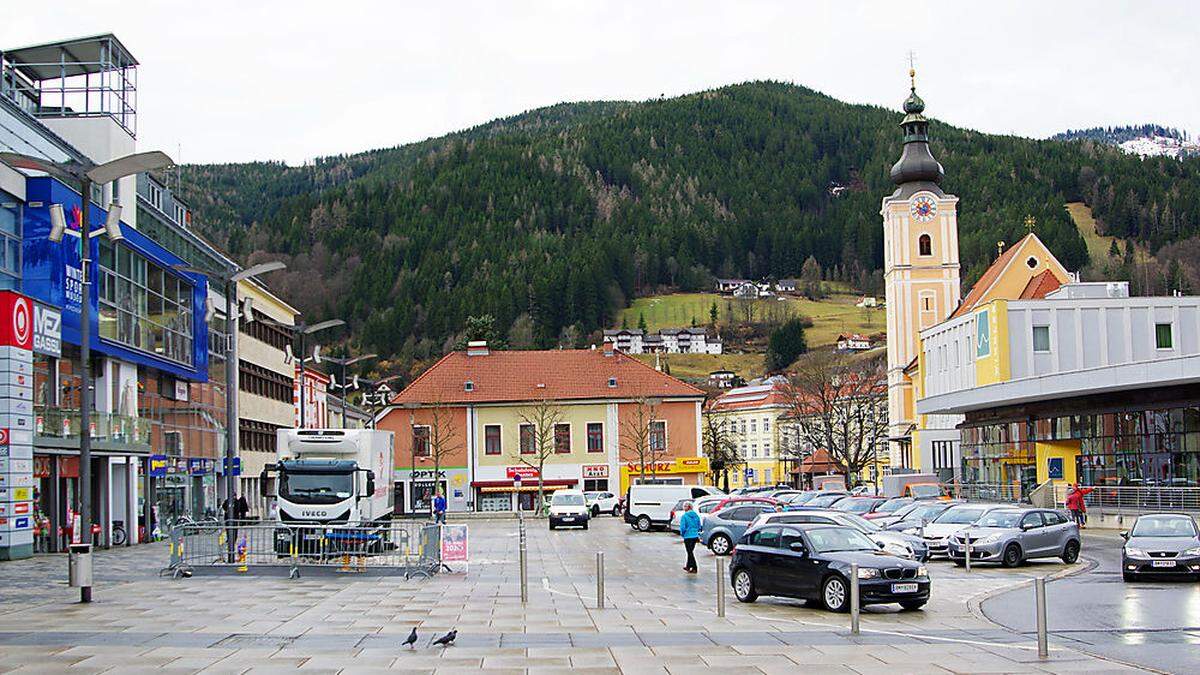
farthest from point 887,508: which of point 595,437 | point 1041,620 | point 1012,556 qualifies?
point 595,437

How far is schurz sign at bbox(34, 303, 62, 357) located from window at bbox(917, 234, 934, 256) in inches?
2947

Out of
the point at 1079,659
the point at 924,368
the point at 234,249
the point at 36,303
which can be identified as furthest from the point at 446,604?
the point at 234,249

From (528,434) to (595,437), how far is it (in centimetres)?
432

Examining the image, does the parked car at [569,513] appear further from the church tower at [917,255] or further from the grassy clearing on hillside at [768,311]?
the grassy clearing on hillside at [768,311]

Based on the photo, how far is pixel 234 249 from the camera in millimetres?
183375

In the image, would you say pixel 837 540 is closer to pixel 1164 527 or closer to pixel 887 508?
pixel 1164 527

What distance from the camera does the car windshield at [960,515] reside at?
34.1m

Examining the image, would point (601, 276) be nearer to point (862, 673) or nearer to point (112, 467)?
point (112, 467)

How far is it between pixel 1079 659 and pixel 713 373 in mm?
156125

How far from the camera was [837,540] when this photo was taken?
21.6 metres

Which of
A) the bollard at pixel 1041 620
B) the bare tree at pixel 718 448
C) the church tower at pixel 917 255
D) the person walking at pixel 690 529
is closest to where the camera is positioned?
the bollard at pixel 1041 620

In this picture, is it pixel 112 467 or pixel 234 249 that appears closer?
pixel 112 467

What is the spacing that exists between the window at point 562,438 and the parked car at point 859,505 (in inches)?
1374

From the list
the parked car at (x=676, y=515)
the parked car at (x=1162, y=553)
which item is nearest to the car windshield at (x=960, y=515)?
the parked car at (x=1162, y=553)
